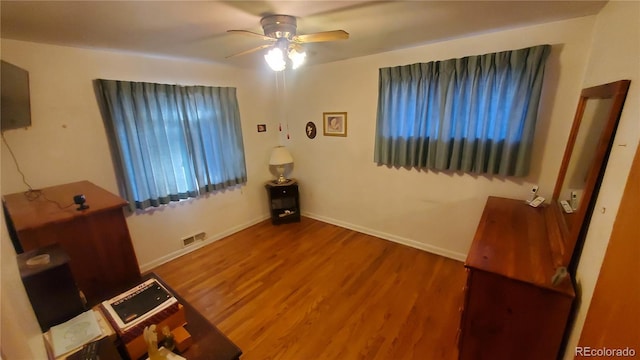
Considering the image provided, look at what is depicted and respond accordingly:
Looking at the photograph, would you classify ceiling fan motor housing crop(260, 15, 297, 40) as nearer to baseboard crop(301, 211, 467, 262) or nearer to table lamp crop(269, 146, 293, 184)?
table lamp crop(269, 146, 293, 184)

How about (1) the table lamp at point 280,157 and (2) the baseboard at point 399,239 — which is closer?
(2) the baseboard at point 399,239

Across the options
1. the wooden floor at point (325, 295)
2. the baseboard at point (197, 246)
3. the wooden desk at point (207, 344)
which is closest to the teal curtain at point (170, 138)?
the baseboard at point (197, 246)

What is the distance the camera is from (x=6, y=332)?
51 centimetres

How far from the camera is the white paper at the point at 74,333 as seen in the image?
90 centimetres

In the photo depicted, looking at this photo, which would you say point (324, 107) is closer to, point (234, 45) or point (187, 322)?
point (234, 45)

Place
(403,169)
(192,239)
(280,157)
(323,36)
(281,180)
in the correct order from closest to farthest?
1. (323,36)
2. (403,169)
3. (192,239)
4. (280,157)
5. (281,180)

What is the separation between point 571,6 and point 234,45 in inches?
98.0

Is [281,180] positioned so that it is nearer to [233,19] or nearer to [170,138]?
[170,138]

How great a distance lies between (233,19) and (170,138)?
163 centimetres

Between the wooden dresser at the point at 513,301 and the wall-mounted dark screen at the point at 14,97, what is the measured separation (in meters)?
2.82

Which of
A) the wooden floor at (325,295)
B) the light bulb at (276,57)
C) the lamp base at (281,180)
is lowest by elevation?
the wooden floor at (325,295)

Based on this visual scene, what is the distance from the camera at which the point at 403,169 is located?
285 centimetres

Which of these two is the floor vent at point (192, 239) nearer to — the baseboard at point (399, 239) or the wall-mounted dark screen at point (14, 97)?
the baseboard at point (399, 239)

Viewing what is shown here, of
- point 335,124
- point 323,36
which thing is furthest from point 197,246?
point 323,36
